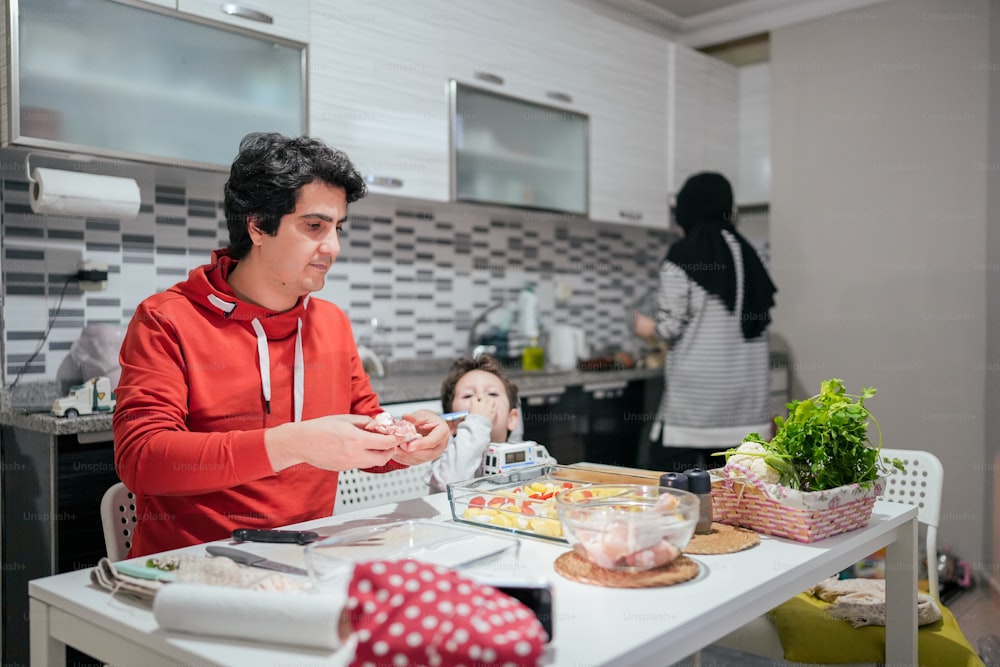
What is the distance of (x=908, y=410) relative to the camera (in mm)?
3625

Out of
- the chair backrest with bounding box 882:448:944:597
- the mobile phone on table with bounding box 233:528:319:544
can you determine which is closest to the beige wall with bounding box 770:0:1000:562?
the chair backrest with bounding box 882:448:944:597

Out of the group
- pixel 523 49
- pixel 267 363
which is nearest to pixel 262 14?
pixel 523 49

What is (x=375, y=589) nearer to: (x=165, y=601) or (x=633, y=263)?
(x=165, y=601)

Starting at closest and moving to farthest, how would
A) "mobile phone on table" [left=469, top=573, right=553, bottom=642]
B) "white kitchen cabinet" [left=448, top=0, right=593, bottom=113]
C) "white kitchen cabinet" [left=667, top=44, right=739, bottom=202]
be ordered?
"mobile phone on table" [left=469, top=573, right=553, bottom=642] → "white kitchen cabinet" [left=448, top=0, right=593, bottom=113] → "white kitchen cabinet" [left=667, top=44, right=739, bottom=202]

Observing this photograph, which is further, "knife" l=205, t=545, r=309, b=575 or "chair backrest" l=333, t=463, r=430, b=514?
"chair backrest" l=333, t=463, r=430, b=514

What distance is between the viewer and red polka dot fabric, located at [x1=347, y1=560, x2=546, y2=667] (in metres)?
0.76

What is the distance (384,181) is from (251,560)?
6.33 ft

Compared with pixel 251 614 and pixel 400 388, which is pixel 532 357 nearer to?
pixel 400 388

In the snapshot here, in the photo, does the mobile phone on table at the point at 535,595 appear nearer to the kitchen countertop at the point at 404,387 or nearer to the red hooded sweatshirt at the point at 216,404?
the red hooded sweatshirt at the point at 216,404

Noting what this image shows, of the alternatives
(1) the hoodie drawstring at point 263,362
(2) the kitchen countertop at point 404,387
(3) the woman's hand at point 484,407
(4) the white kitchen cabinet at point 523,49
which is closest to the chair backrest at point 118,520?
(1) the hoodie drawstring at point 263,362

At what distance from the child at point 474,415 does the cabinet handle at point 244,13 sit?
4.16 ft

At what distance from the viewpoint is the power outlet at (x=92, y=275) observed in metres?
2.47

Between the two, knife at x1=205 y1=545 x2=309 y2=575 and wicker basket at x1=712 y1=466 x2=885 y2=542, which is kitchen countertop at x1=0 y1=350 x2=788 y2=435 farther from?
wicker basket at x1=712 y1=466 x2=885 y2=542

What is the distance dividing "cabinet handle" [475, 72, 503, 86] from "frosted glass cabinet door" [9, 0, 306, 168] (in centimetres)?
79
